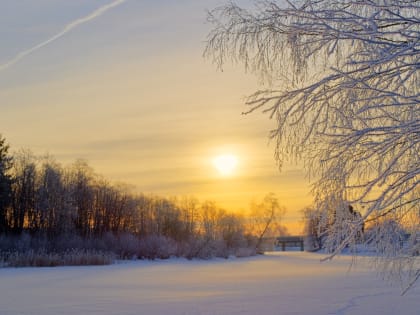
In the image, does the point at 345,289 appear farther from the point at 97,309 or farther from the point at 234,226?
the point at 234,226

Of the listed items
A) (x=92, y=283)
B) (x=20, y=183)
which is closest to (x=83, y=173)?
(x=20, y=183)

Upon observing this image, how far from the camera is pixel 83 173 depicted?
37.4 metres

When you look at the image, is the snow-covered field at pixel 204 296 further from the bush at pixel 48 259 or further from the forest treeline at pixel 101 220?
the forest treeline at pixel 101 220

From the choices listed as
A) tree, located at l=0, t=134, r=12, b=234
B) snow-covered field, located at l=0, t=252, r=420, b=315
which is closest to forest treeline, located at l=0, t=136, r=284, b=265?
tree, located at l=0, t=134, r=12, b=234

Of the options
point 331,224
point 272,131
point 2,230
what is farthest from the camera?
point 2,230

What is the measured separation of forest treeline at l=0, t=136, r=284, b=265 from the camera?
27906 mm

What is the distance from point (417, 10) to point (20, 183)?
32173 mm

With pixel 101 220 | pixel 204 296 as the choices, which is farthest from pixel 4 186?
pixel 204 296

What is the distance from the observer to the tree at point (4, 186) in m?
31.2

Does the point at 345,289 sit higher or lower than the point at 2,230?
lower

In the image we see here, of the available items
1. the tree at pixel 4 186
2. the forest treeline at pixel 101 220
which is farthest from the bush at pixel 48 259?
the tree at pixel 4 186

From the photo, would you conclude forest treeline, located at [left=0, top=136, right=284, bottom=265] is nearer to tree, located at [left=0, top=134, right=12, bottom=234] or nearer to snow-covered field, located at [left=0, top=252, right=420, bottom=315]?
tree, located at [left=0, top=134, right=12, bottom=234]

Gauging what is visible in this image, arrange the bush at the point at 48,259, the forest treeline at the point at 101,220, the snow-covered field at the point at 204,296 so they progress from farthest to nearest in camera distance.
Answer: the forest treeline at the point at 101,220 → the bush at the point at 48,259 → the snow-covered field at the point at 204,296

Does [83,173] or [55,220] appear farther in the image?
[83,173]
